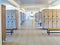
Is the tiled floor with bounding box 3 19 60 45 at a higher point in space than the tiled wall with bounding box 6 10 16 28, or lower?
lower

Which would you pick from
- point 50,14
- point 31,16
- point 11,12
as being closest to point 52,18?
point 50,14

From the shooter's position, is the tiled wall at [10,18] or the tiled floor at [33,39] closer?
the tiled floor at [33,39]

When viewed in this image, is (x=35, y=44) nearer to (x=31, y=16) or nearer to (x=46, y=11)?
(x=46, y=11)

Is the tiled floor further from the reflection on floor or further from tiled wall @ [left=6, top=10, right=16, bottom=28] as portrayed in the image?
tiled wall @ [left=6, top=10, right=16, bottom=28]

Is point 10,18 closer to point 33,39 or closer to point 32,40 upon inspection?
point 33,39

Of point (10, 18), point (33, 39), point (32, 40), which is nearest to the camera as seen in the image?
point (32, 40)

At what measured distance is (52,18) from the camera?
589 inches

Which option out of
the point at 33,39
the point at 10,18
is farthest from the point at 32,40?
the point at 10,18

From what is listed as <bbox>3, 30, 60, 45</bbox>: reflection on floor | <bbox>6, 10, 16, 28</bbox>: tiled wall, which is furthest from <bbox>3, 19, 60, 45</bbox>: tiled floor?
<bbox>6, 10, 16, 28</bbox>: tiled wall

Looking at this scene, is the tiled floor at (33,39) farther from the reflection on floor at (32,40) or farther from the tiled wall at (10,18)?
the tiled wall at (10,18)

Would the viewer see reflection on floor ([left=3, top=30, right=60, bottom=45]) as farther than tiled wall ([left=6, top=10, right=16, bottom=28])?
No

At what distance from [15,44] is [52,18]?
7.82 metres

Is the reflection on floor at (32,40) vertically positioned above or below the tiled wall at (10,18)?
below

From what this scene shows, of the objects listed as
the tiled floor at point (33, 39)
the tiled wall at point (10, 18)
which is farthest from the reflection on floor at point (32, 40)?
the tiled wall at point (10, 18)
